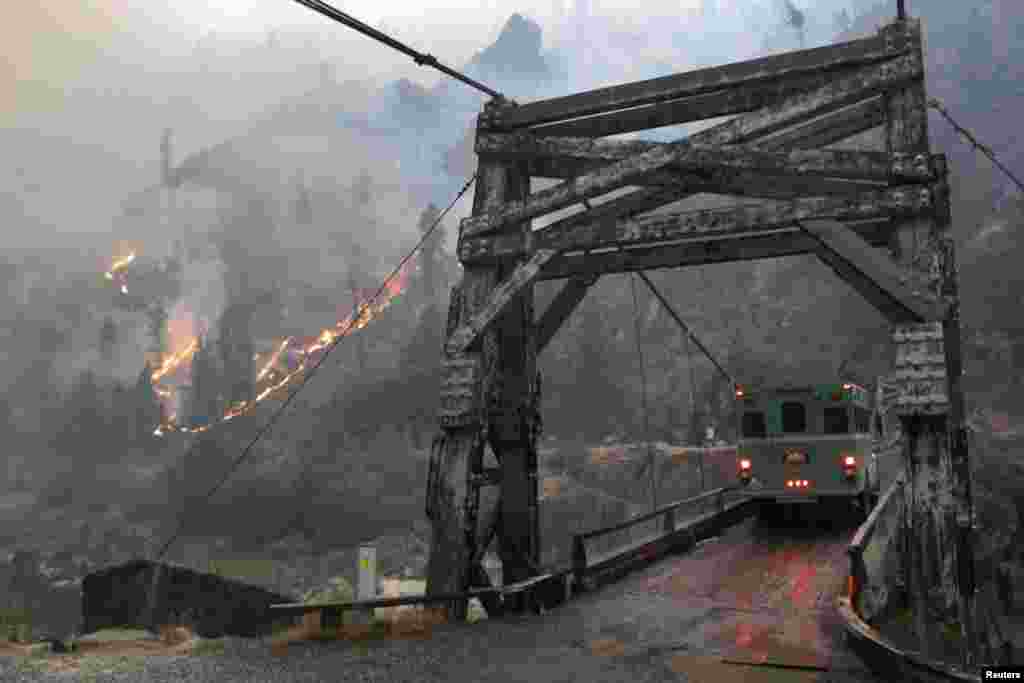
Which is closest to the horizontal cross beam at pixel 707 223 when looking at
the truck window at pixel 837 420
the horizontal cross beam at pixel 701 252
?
the horizontal cross beam at pixel 701 252

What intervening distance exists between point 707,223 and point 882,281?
2455 mm

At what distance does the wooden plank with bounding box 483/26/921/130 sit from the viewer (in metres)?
10.0

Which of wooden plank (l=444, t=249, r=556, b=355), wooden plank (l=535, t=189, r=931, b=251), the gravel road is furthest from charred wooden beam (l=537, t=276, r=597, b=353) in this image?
the gravel road

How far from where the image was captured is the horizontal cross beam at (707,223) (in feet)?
31.0

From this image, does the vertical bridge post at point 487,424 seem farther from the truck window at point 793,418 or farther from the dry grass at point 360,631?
the truck window at point 793,418

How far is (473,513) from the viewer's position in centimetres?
1038

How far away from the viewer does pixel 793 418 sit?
20.8 metres

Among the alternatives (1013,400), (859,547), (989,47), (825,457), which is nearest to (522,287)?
(859,547)

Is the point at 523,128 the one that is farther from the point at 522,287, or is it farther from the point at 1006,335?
the point at 1006,335

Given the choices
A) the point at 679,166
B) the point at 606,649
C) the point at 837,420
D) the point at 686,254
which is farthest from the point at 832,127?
the point at 837,420

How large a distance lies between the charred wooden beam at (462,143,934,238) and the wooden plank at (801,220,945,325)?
36.3 inches

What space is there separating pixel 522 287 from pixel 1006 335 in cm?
9884

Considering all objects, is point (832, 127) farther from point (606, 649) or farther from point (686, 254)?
point (606, 649)

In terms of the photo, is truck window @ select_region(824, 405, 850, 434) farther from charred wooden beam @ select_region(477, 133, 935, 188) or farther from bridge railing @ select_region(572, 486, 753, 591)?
charred wooden beam @ select_region(477, 133, 935, 188)
